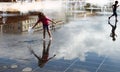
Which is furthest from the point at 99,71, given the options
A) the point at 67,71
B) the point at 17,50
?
the point at 17,50

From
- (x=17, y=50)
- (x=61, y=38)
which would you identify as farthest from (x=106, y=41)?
(x=17, y=50)

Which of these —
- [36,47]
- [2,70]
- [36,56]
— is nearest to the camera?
[2,70]

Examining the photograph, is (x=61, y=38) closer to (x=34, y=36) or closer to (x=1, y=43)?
(x=34, y=36)

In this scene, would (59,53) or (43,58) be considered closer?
(43,58)

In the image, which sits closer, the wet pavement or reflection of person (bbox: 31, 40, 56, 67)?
the wet pavement

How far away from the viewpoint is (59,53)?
10008 millimetres

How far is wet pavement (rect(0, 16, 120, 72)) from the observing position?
8203mm

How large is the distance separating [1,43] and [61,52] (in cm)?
274

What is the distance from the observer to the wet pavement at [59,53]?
8203 mm

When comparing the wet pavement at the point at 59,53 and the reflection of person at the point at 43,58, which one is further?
the reflection of person at the point at 43,58

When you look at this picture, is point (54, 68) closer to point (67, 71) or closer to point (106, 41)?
point (67, 71)

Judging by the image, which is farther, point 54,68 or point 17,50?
point 17,50

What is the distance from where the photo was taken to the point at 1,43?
458 inches

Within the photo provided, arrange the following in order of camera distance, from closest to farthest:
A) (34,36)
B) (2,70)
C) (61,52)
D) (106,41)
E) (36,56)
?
(2,70) < (36,56) < (61,52) < (106,41) < (34,36)
